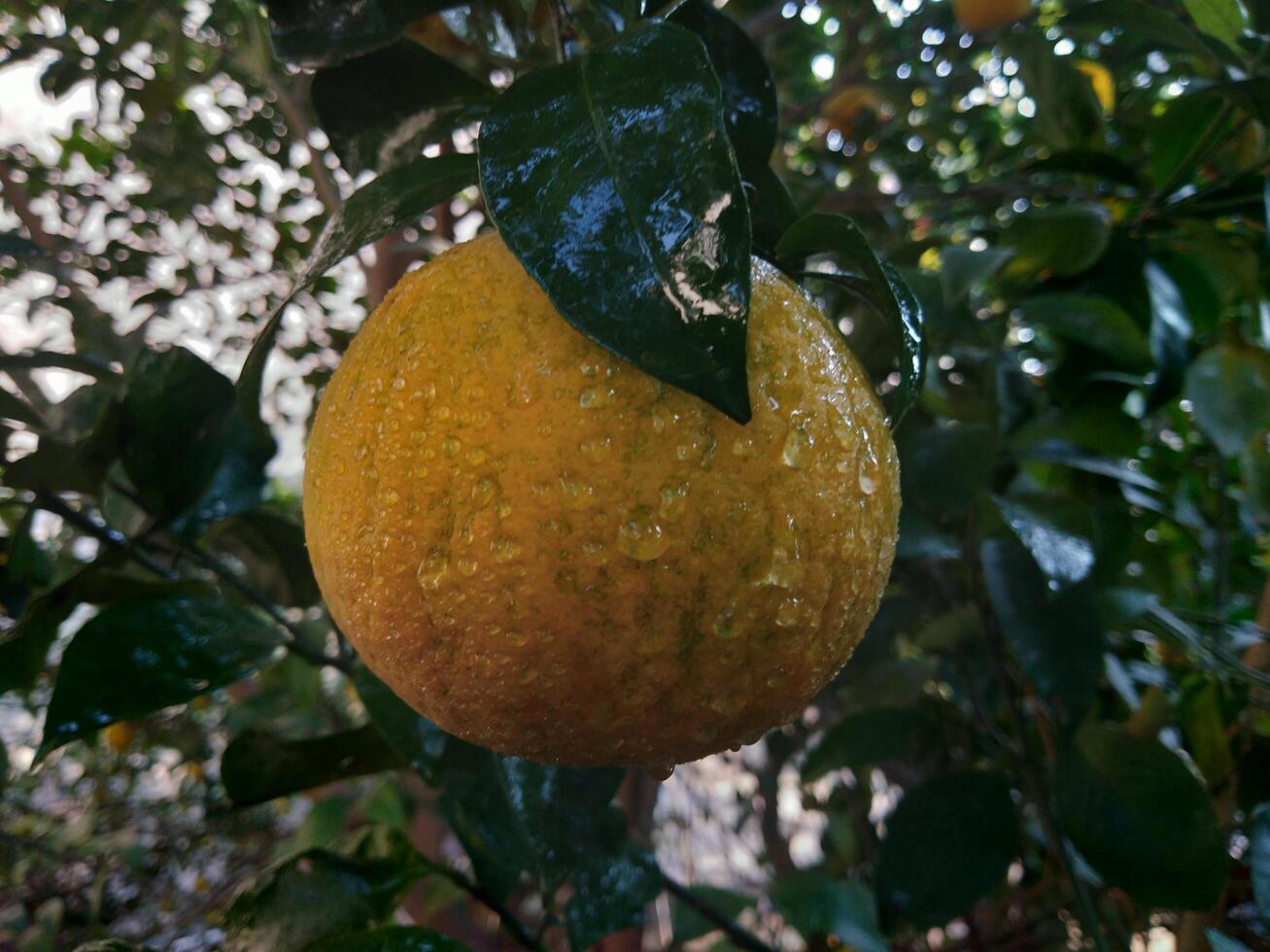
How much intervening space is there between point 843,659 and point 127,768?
1904 millimetres

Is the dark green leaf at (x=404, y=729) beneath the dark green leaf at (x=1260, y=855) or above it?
above

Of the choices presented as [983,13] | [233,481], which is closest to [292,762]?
[233,481]

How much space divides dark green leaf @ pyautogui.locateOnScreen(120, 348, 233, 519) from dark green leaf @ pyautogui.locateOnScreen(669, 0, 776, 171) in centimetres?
39

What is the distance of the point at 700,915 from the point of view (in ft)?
3.02

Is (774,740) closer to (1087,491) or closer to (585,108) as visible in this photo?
(1087,491)

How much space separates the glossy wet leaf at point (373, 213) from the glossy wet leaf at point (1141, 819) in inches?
25.9

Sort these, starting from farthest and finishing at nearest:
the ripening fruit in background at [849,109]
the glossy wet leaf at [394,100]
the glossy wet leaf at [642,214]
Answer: the ripening fruit in background at [849,109] → the glossy wet leaf at [394,100] → the glossy wet leaf at [642,214]

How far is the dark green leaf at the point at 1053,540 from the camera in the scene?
1.91 feet

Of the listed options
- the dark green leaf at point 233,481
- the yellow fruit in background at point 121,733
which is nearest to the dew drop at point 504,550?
the dark green leaf at point 233,481

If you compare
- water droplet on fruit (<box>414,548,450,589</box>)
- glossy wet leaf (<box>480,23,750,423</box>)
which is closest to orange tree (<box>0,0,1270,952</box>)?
glossy wet leaf (<box>480,23,750,423</box>)

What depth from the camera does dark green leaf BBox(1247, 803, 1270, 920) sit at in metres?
0.57

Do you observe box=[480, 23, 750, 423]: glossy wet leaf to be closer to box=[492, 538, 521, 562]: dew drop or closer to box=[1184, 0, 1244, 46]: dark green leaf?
box=[492, 538, 521, 562]: dew drop

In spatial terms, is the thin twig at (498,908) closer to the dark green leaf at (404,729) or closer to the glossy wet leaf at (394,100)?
the dark green leaf at (404,729)

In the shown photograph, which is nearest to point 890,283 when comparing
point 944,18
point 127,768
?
point 944,18
